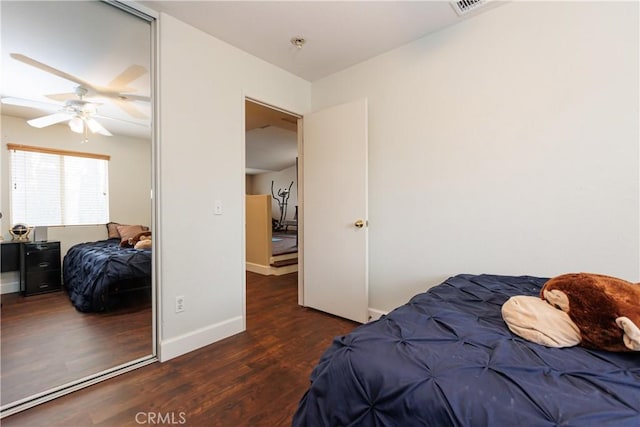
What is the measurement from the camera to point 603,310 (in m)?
0.92

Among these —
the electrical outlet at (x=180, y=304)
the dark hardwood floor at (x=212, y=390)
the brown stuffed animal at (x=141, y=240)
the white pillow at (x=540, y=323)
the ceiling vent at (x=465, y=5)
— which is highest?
the ceiling vent at (x=465, y=5)

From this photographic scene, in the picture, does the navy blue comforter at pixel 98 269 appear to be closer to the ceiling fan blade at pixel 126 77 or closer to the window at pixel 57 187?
the window at pixel 57 187

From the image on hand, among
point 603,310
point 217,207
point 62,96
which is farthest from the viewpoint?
point 217,207

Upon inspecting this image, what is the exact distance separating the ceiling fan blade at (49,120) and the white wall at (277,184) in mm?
7444

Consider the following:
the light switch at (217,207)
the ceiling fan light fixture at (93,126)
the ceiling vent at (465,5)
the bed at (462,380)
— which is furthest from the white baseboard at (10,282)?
the ceiling vent at (465,5)

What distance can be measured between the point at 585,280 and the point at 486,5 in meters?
1.86

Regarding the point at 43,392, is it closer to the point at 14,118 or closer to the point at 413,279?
the point at 14,118

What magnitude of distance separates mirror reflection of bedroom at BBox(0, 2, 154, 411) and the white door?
4.84 feet

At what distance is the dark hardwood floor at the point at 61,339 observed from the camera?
60.5 inches

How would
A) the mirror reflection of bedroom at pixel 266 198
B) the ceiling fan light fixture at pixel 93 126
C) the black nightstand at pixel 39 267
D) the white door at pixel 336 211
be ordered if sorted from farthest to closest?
the mirror reflection of bedroom at pixel 266 198
the white door at pixel 336 211
the ceiling fan light fixture at pixel 93 126
the black nightstand at pixel 39 267

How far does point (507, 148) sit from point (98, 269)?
293cm

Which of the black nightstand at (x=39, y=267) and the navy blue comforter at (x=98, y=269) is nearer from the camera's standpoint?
the black nightstand at (x=39, y=267)

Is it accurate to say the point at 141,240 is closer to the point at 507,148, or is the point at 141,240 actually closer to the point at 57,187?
the point at 57,187

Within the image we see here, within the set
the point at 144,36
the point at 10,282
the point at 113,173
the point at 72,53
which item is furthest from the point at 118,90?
the point at 10,282
